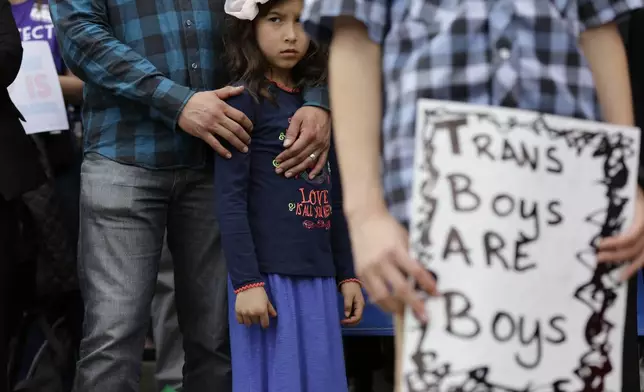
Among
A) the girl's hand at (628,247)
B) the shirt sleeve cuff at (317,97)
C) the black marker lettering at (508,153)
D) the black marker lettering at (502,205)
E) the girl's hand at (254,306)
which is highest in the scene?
the shirt sleeve cuff at (317,97)

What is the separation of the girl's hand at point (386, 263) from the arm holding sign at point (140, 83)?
1.10 meters

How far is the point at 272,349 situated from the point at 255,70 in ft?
2.29

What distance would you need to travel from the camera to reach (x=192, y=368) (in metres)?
2.53

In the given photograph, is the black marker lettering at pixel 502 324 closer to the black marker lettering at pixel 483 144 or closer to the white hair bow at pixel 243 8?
the black marker lettering at pixel 483 144

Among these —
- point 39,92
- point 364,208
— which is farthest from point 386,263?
point 39,92

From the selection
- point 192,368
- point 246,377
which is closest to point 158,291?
point 192,368

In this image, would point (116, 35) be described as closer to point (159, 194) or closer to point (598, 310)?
point (159, 194)

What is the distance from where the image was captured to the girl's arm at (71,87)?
3.02m

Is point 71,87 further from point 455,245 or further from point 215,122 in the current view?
point 455,245

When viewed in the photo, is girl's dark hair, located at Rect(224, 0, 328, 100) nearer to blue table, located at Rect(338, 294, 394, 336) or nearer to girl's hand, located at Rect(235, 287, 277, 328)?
girl's hand, located at Rect(235, 287, 277, 328)

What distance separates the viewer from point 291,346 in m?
2.25

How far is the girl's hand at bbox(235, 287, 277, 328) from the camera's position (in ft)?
7.23

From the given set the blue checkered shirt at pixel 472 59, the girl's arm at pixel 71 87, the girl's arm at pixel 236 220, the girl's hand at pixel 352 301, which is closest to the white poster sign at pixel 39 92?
the girl's arm at pixel 71 87

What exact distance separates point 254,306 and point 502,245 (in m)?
1.20
